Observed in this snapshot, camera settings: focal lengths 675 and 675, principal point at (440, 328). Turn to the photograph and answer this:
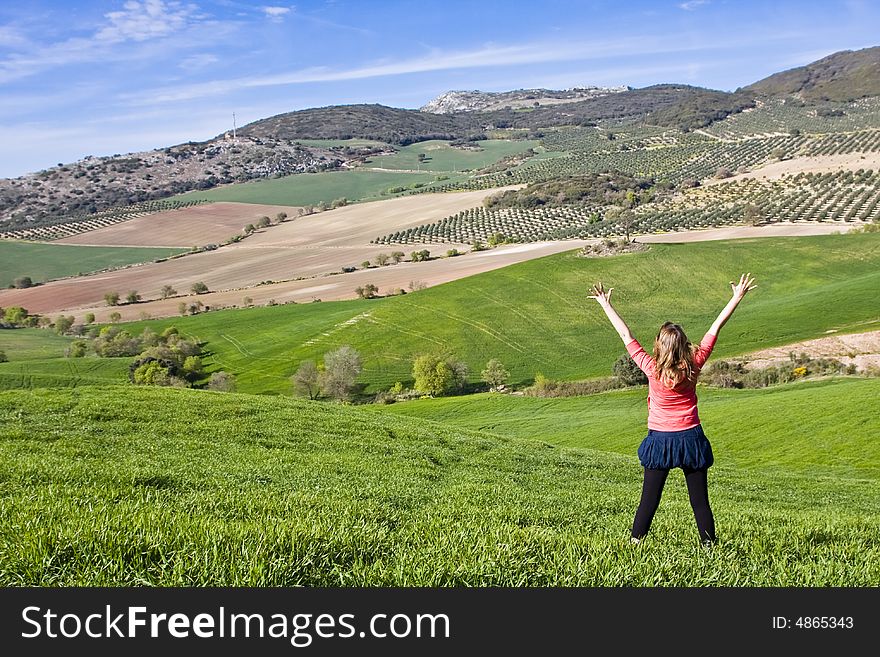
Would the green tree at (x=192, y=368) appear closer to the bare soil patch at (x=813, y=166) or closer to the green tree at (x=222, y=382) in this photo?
the green tree at (x=222, y=382)

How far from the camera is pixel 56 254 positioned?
173875 mm

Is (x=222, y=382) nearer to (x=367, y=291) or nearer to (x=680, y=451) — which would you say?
(x=367, y=291)

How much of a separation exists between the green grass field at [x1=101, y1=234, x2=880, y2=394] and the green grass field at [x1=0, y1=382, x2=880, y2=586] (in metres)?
56.2

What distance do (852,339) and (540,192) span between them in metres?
132

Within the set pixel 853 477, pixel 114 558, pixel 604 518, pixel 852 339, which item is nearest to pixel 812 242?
pixel 852 339

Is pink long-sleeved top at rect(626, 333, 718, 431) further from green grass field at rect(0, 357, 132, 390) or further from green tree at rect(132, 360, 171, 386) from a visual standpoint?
green tree at rect(132, 360, 171, 386)

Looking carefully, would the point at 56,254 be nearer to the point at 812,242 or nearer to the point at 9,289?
the point at 9,289

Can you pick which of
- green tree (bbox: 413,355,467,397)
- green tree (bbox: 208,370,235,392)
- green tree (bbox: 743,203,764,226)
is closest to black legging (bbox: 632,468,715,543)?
green tree (bbox: 413,355,467,397)

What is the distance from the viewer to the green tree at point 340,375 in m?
73.1

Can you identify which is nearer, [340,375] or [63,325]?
[340,375]

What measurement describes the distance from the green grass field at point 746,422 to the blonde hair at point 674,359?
88.1 feet

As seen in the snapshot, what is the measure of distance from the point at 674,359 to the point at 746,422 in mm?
35197

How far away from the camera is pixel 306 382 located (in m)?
74.6

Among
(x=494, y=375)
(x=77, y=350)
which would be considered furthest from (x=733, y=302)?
(x=77, y=350)
